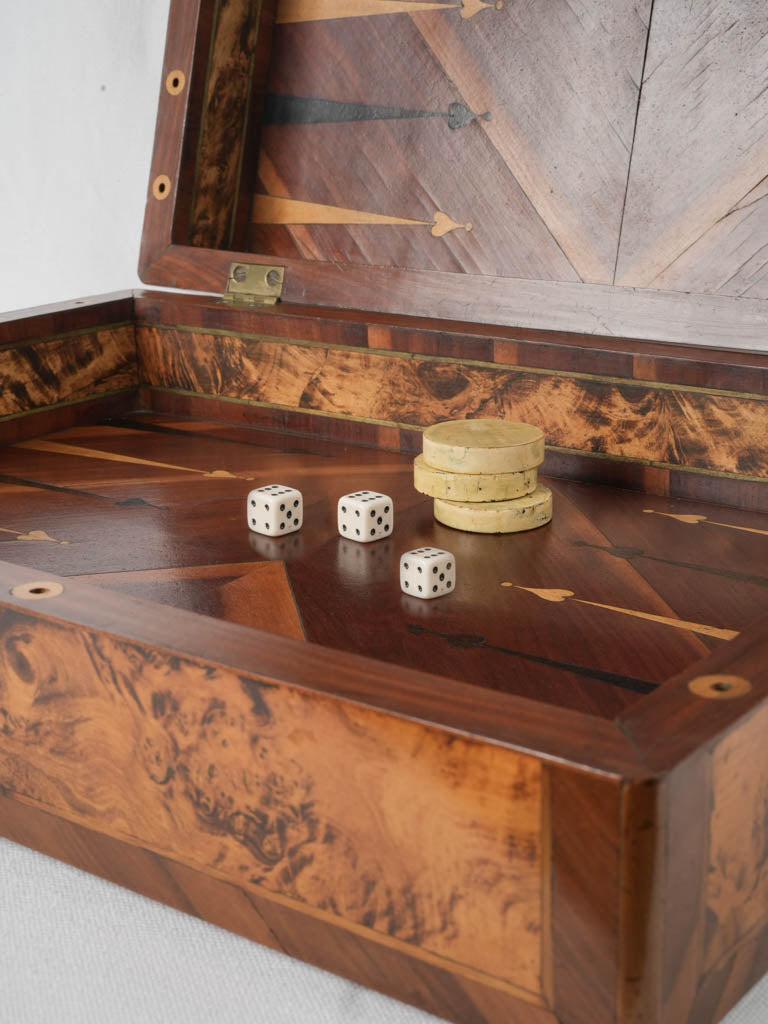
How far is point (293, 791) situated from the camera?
118cm

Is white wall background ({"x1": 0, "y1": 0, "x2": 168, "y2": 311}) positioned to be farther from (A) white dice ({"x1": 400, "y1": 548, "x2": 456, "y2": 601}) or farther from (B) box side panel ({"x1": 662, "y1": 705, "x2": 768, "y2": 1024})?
(B) box side panel ({"x1": 662, "y1": 705, "x2": 768, "y2": 1024})

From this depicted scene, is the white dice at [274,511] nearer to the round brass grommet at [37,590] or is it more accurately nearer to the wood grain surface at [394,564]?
the wood grain surface at [394,564]

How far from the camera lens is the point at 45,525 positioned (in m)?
1.75

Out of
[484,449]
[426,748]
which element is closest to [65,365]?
[484,449]

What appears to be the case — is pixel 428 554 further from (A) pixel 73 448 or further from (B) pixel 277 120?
(B) pixel 277 120

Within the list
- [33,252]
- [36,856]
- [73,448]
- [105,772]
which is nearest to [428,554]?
[105,772]

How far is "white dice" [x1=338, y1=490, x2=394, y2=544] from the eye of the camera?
66.0 inches

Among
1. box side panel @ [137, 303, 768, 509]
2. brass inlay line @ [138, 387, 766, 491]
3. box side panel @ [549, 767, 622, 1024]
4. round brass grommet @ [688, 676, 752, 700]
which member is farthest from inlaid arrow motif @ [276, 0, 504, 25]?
box side panel @ [549, 767, 622, 1024]

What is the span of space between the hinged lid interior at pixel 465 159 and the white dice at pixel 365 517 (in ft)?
1.70

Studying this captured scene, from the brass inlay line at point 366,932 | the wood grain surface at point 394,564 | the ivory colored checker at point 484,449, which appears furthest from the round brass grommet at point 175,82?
the brass inlay line at point 366,932

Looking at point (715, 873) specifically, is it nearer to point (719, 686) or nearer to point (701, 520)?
point (719, 686)

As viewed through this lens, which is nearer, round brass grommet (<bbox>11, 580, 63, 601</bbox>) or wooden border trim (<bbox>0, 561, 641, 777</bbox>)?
wooden border trim (<bbox>0, 561, 641, 777</bbox>)

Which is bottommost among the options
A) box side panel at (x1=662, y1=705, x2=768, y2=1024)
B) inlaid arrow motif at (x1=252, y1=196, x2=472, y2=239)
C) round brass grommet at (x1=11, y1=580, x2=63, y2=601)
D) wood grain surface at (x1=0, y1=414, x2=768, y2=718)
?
box side panel at (x1=662, y1=705, x2=768, y2=1024)

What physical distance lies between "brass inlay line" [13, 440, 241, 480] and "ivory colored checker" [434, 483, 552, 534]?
39cm
